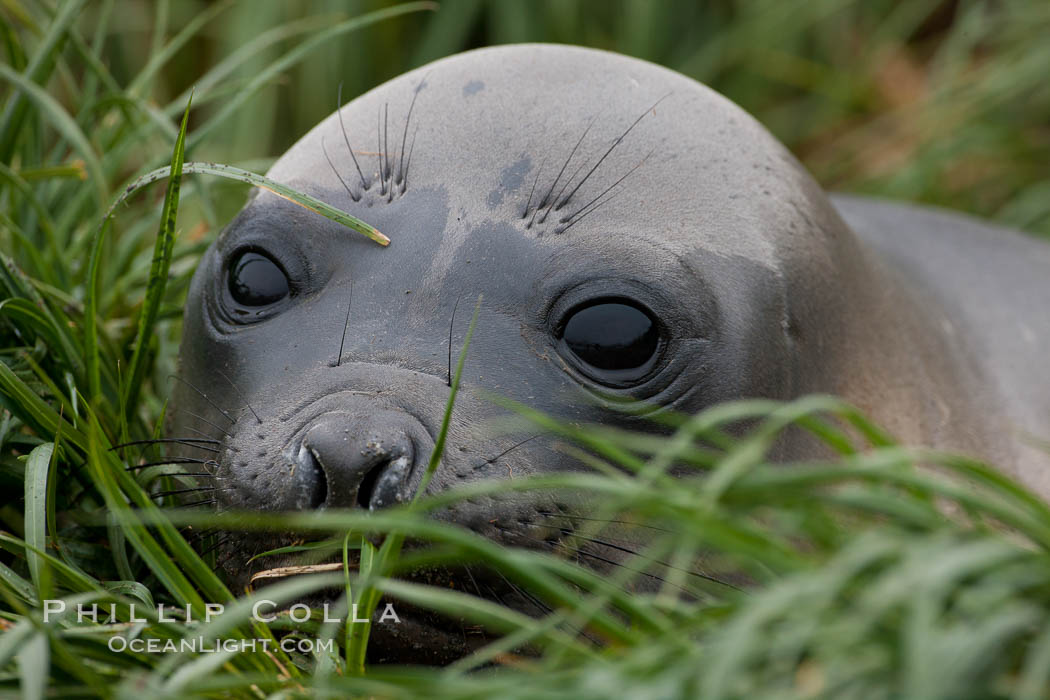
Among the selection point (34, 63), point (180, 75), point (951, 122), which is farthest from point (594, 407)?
point (180, 75)

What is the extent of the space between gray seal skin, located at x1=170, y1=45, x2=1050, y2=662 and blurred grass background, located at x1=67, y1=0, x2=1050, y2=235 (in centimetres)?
289

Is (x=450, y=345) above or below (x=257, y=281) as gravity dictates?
below

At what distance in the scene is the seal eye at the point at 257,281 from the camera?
8.47ft

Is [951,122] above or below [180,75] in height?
below

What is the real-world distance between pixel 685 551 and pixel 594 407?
0.95 metres

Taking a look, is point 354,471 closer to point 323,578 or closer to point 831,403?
point 323,578

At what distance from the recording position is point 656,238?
249 cm

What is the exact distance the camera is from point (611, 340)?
243 centimetres

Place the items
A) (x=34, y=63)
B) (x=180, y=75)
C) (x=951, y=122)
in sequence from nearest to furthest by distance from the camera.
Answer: (x=34, y=63)
(x=951, y=122)
(x=180, y=75)

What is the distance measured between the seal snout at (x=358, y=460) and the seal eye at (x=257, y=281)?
530 millimetres

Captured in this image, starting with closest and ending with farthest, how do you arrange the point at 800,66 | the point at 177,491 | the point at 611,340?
the point at 177,491, the point at 611,340, the point at 800,66

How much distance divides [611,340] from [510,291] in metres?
0.20

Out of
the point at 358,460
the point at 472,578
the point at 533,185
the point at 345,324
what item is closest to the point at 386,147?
the point at 533,185

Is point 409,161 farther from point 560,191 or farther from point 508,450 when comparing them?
point 508,450
